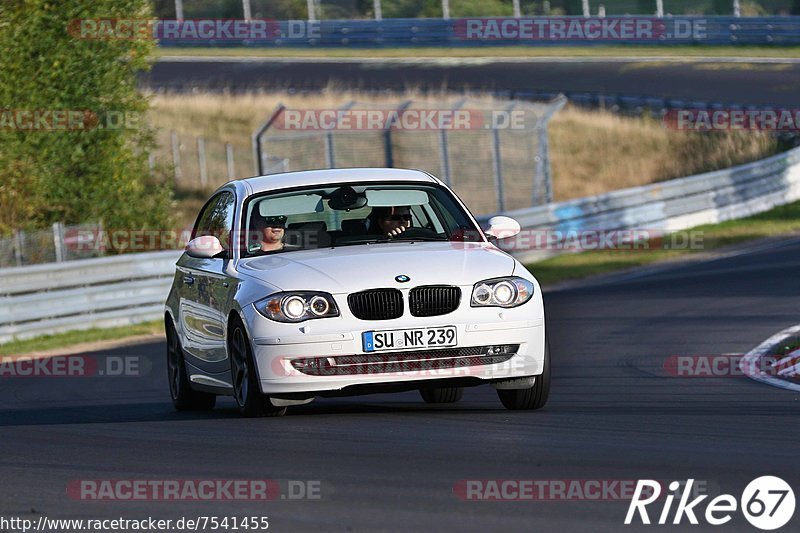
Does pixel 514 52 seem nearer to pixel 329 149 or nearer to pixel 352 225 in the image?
pixel 329 149

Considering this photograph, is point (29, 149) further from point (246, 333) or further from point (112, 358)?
point (246, 333)

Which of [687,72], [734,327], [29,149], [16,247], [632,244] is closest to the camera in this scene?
[734,327]

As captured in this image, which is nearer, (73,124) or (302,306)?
(302,306)

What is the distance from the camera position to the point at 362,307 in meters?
9.02

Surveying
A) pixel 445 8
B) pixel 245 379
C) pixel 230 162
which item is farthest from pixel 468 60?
pixel 245 379

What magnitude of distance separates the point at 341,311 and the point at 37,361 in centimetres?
987

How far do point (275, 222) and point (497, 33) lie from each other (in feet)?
132

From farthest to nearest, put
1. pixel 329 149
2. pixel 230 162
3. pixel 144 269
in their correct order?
pixel 230 162, pixel 329 149, pixel 144 269

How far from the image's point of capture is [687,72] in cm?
4206

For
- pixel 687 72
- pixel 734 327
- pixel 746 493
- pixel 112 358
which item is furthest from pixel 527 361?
pixel 687 72

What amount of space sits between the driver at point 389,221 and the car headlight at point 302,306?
119cm

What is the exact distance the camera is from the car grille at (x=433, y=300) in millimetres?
9047

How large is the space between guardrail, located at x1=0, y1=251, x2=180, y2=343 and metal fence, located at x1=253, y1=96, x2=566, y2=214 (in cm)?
433
